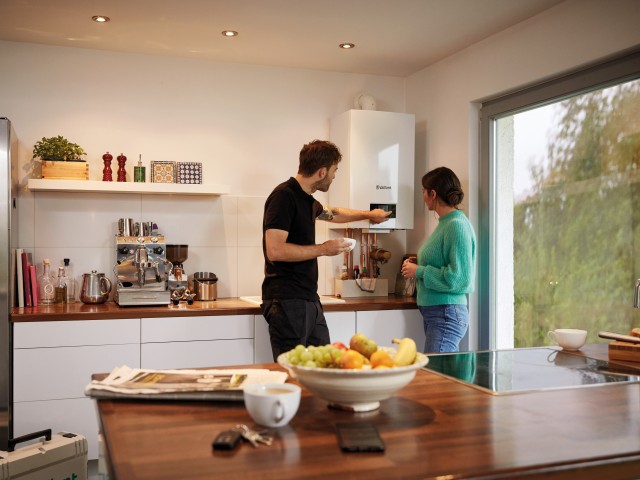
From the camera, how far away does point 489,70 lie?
12.7 ft

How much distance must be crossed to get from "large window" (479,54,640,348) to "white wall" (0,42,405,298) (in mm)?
1134

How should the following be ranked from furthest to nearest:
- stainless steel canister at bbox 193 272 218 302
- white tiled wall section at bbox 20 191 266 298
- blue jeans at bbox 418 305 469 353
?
stainless steel canister at bbox 193 272 218 302 → white tiled wall section at bbox 20 191 266 298 → blue jeans at bbox 418 305 469 353

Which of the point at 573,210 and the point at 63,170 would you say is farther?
the point at 63,170

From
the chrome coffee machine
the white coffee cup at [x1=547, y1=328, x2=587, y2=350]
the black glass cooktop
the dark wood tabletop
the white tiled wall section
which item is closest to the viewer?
the dark wood tabletop

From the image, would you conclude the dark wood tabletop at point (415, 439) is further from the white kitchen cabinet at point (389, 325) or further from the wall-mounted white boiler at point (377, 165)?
the wall-mounted white boiler at point (377, 165)

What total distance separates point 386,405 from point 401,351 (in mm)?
135

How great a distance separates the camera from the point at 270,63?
4391 mm

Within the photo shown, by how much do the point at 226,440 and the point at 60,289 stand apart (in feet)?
9.41

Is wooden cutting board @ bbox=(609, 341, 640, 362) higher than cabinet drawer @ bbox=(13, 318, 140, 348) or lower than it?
higher

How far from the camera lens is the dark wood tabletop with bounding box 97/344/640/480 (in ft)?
3.78

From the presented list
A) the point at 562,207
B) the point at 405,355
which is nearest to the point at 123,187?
the point at 562,207

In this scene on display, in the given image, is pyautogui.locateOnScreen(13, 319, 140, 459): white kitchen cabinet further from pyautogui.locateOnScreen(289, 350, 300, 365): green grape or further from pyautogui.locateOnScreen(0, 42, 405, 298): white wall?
pyautogui.locateOnScreen(289, 350, 300, 365): green grape

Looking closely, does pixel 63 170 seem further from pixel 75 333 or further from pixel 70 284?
pixel 75 333

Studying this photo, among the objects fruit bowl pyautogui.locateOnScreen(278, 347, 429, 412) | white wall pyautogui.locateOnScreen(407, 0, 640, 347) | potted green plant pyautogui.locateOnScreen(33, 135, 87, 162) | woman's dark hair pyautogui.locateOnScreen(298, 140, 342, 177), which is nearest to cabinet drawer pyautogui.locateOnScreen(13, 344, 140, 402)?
potted green plant pyautogui.locateOnScreen(33, 135, 87, 162)
